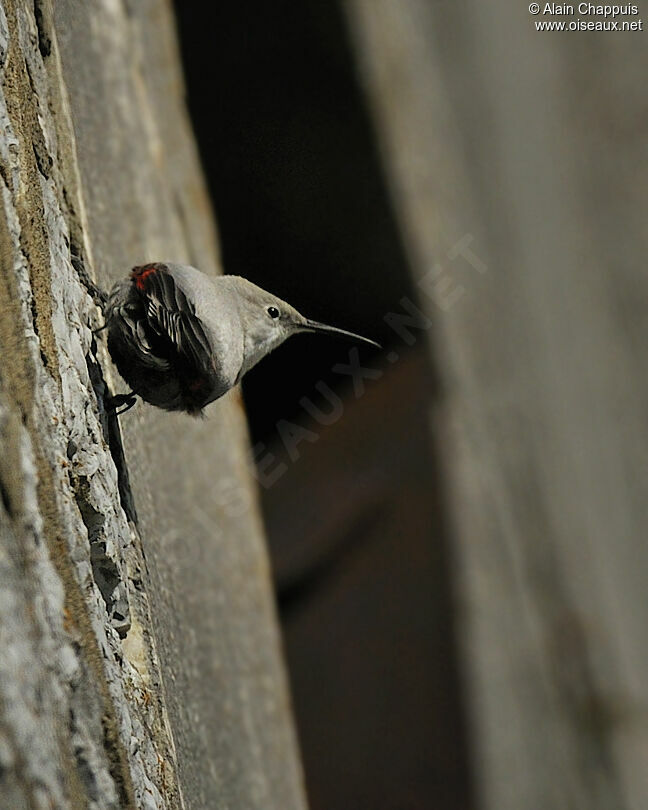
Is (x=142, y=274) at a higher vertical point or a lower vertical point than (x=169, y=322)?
higher

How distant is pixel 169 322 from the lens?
2.30 metres

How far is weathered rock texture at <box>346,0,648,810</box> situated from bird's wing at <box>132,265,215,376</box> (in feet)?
5.15

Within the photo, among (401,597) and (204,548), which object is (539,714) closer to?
(401,597)

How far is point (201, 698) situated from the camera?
2.32 m

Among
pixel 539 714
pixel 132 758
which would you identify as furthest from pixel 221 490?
pixel 132 758

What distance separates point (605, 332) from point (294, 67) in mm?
1647

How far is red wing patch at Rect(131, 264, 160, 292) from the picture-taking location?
2.30m

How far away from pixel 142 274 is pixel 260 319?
78 centimetres

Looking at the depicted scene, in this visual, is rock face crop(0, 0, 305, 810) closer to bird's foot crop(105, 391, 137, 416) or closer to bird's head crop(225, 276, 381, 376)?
bird's foot crop(105, 391, 137, 416)

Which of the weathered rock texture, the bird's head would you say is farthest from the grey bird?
the weathered rock texture

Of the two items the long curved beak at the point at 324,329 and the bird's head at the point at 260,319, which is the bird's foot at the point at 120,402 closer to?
the bird's head at the point at 260,319

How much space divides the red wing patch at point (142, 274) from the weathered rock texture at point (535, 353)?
1.60 metres

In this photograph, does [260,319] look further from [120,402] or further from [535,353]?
[535,353]

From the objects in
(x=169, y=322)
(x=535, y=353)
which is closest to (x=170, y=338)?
(x=169, y=322)
